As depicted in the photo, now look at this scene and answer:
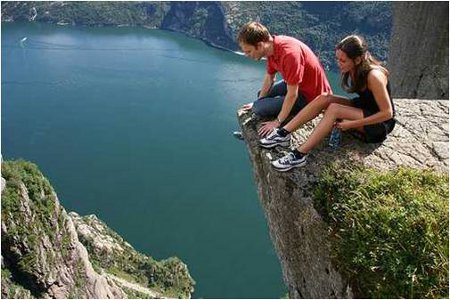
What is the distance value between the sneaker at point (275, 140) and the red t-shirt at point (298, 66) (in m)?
0.61

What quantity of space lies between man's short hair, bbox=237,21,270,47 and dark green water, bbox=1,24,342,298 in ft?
154

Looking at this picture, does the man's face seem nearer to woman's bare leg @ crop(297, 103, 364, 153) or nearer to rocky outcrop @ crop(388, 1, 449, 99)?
woman's bare leg @ crop(297, 103, 364, 153)

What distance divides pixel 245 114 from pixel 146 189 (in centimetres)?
6141

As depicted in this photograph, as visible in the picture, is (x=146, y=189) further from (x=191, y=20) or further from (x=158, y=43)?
(x=191, y=20)

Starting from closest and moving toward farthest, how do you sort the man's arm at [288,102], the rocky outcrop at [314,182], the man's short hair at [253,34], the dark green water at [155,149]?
the rocky outcrop at [314,182] → the man's short hair at [253,34] → the man's arm at [288,102] → the dark green water at [155,149]

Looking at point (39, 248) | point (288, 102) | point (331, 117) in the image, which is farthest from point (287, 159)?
point (39, 248)

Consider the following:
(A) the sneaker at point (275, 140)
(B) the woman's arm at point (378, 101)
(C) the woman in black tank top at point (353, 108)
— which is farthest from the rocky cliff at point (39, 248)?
(B) the woman's arm at point (378, 101)

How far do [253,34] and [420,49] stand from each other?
6.87 metres

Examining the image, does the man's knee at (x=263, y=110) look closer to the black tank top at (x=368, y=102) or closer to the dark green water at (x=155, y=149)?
the black tank top at (x=368, y=102)

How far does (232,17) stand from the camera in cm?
15412

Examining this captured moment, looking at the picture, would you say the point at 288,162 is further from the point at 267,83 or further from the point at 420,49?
the point at 420,49

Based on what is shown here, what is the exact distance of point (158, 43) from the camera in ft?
484

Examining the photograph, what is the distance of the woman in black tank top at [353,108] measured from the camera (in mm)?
5273

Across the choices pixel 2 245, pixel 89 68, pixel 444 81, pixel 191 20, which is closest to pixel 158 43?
pixel 191 20
